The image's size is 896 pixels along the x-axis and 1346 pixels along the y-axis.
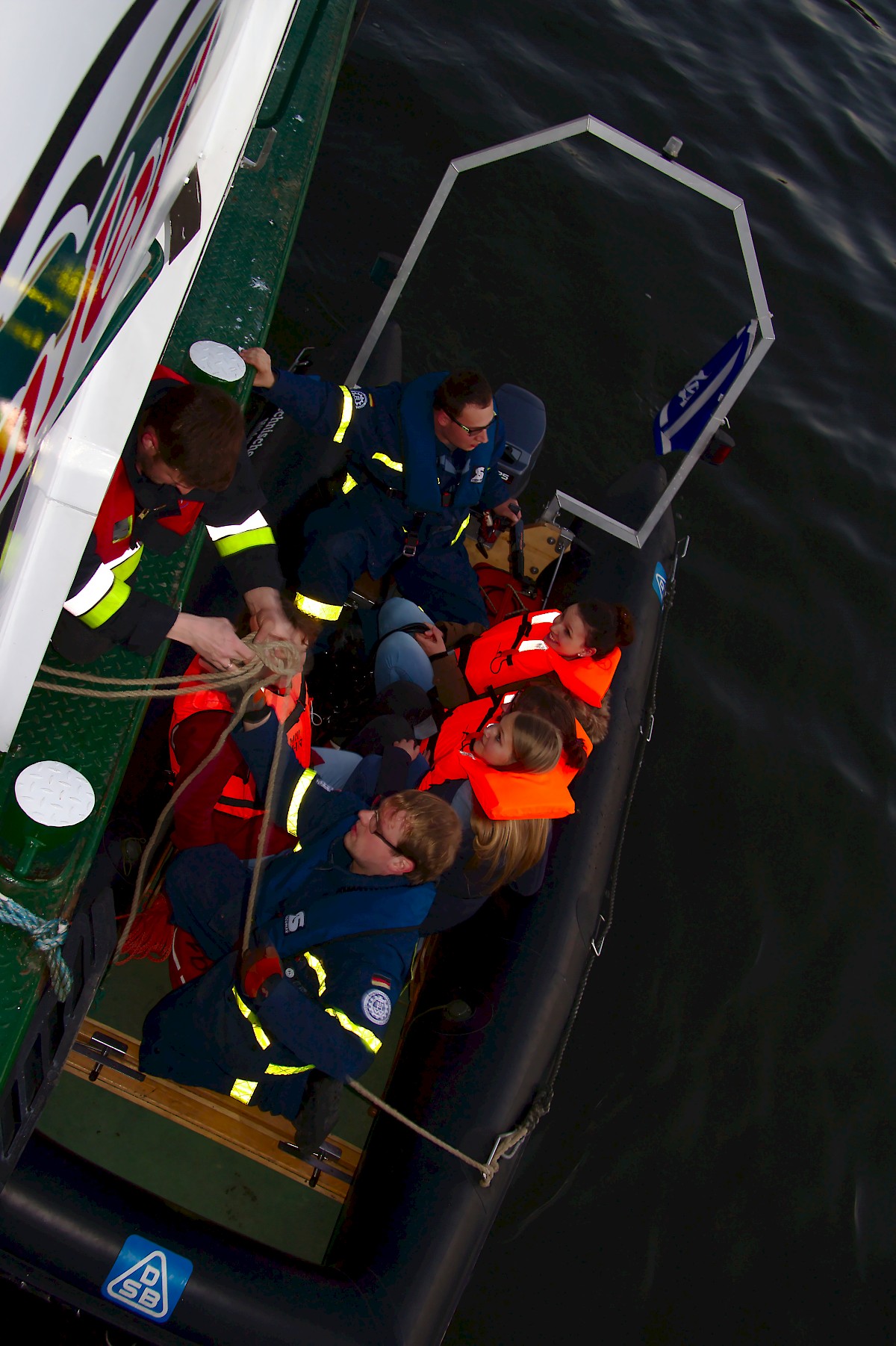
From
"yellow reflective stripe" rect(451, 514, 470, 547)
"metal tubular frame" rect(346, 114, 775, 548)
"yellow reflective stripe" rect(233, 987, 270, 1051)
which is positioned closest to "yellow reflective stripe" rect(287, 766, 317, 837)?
"yellow reflective stripe" rect(233, 987, 270, 1051)

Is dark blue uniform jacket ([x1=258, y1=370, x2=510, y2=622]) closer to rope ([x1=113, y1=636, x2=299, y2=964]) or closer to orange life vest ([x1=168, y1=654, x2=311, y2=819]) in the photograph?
orange life vest ([x1=168, y1=654, x2=311, y2=819])

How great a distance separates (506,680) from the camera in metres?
3.20

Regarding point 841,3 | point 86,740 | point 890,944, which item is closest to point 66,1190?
point 86,740

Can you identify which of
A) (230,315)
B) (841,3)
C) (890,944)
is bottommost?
(890,944)

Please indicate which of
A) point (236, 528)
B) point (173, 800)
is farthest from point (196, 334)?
point (173, 800)

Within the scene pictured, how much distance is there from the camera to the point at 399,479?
3375 millimetres

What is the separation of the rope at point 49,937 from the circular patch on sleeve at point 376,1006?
0.66 meters

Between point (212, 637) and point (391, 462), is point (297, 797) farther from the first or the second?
point (391, 462)

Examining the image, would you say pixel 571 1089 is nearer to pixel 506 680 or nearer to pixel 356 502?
pixel 506 680

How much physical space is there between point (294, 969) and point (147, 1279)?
0.67 m

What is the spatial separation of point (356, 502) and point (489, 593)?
770 millimetres

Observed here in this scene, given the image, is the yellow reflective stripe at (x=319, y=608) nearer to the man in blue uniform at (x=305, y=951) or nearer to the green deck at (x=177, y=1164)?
the man in blue uniform at (x=305, y=951)

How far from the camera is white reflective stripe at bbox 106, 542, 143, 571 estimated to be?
189 centimetres

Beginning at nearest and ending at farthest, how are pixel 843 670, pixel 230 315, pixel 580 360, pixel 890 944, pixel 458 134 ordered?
Result: pixel 230 315 → pixel 890 944 → pixel 843 670 → pixel 580 360 → pixel 458 134
